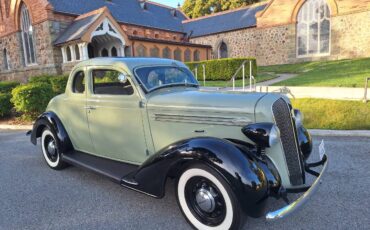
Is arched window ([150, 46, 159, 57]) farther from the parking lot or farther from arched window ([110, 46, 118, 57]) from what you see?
the parking lot

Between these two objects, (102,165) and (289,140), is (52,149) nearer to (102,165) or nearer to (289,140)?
(102,165)

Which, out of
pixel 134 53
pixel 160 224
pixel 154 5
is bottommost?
pixel 160 224

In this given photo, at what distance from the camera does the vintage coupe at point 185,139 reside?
2564 millimetres

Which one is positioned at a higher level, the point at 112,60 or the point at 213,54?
the point at 213,54

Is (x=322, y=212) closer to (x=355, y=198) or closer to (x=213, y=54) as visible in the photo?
(x=355, y=198)

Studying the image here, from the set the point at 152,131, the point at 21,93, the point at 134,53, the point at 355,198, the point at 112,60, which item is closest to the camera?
the point at 355,198

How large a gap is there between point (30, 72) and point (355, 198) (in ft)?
89.2

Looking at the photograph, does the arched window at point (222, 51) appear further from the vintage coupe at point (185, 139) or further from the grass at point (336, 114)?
the vintage coupe at point (185, 139)

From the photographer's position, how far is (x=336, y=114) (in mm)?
7027

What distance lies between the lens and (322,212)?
3002mm

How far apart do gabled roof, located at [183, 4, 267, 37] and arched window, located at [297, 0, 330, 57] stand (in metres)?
5.04

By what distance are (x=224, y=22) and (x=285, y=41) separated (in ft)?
30.6

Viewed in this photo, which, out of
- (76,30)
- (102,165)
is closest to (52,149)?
(102,165)

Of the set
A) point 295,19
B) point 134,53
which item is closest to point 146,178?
point 134,53
